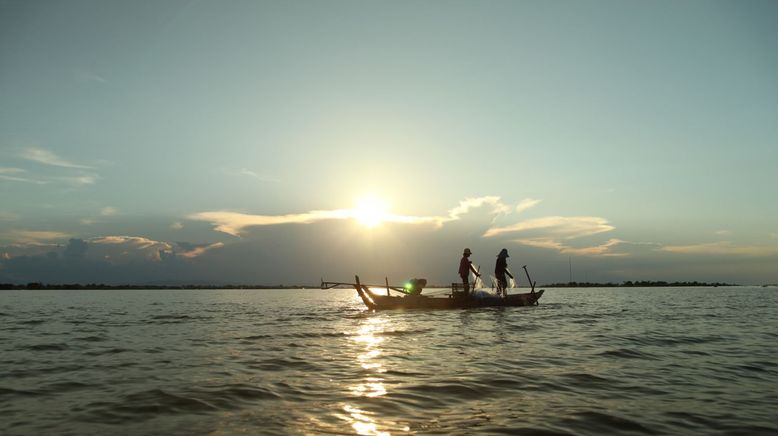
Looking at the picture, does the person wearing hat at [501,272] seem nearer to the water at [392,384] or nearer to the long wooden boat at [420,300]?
the long wooden boat at [420,300]

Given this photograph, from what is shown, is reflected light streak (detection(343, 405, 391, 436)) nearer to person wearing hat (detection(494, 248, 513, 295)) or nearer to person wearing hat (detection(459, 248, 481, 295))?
person wearing hat (detection(459, 248, 481, 295))

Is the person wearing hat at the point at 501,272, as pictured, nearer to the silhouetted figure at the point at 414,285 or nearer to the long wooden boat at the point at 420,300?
the long wooden boat at the point at 420,300

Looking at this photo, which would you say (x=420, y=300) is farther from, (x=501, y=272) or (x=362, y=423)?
(x=362, y=423)

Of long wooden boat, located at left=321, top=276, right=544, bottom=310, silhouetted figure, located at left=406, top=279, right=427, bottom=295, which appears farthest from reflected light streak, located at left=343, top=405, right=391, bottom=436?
silhouetted figure, located at left=406, top=279, right=427, bottom=295

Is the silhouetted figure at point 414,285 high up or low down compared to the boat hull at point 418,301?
up

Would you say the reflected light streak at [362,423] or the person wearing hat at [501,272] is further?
the person wearing hat at [501,272]

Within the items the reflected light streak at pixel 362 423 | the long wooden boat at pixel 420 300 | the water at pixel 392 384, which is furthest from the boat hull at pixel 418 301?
the reflected light streak at pixel 362 423

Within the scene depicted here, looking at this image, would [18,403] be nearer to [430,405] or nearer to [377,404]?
[377,404]

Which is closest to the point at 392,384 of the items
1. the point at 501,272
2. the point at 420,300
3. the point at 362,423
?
the point at 362,423

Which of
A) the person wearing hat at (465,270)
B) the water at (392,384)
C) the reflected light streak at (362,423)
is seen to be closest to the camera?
the reflected light streak at (362,423)

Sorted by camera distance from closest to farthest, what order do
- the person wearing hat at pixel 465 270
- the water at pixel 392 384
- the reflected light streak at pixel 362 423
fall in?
the reflected light streak at pixel 362 423 < the water at pixel 392 384 < the person wearing hat at pixel 465 270

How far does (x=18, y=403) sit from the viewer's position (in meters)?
8.80

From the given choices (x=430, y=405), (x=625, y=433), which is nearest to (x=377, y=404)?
(x=430, y=405)

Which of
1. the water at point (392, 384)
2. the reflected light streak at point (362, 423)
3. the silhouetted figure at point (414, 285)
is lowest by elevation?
the water at point (392, 384)
